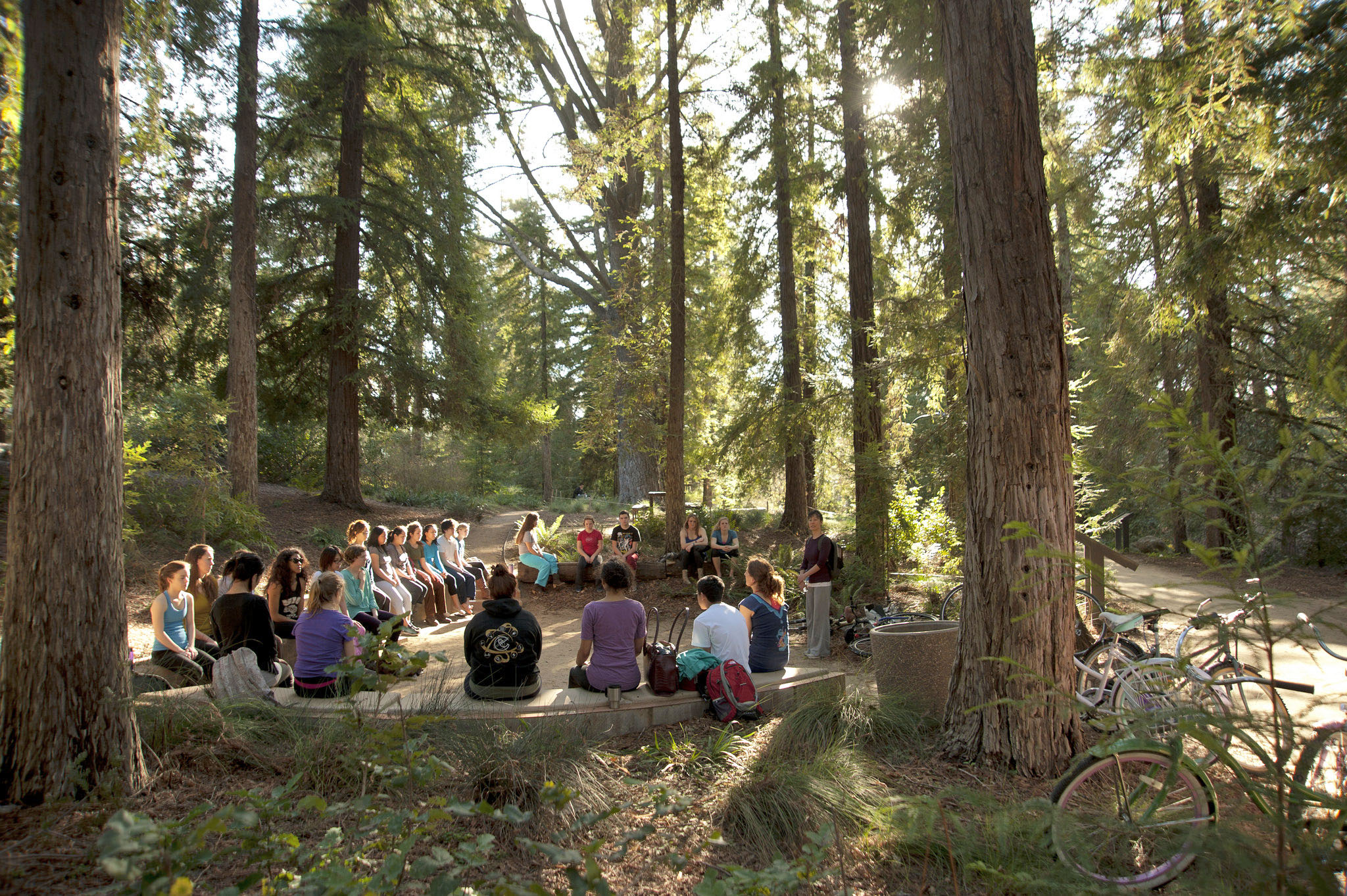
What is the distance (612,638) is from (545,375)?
29409 mm

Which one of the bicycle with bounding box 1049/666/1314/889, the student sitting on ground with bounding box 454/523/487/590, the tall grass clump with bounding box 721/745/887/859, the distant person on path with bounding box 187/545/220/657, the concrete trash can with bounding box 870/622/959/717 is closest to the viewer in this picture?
the bicycle with bounding box 1049/666/1314/889

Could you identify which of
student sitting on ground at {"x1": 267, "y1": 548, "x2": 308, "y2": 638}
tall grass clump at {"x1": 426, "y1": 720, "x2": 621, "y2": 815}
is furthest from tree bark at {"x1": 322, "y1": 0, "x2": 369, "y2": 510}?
tall grass clump at {"x1": 426, "y1": 720, "x2": 621, "y2": 815}

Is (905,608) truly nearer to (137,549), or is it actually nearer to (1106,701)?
(1106,701)

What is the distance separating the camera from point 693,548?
38.4ft

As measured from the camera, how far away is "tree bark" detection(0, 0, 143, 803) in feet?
11.4

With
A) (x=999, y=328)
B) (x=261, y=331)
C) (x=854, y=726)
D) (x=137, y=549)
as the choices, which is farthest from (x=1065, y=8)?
(x=261, y=331)

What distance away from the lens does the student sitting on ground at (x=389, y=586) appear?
28.2 feet

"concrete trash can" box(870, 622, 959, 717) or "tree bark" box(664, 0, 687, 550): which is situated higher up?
"tree bark" box(664, 0, 687, 550)

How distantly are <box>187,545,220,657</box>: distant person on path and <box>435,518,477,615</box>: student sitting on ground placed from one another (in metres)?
3.60

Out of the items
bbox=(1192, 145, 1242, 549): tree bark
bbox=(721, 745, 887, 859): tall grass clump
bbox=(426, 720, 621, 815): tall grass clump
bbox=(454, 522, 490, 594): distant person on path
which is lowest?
bbox=(721, 745, 887, 859): tall grass clump

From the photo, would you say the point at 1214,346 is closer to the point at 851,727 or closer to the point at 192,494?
the point at 851,727

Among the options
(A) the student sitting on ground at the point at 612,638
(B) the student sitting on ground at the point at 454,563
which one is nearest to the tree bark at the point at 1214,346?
(A) the student sitting on ground at the point at 612,638

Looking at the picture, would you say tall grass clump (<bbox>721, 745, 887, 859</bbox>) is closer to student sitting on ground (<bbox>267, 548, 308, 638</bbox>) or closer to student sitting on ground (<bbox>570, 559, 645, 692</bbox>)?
student sitting on ground (<bbox>570, 559, 645, 692</bbox>)

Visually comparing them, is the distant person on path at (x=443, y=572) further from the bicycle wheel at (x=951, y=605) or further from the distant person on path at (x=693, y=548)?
the bicycle wheel at (x=951, y=605)
